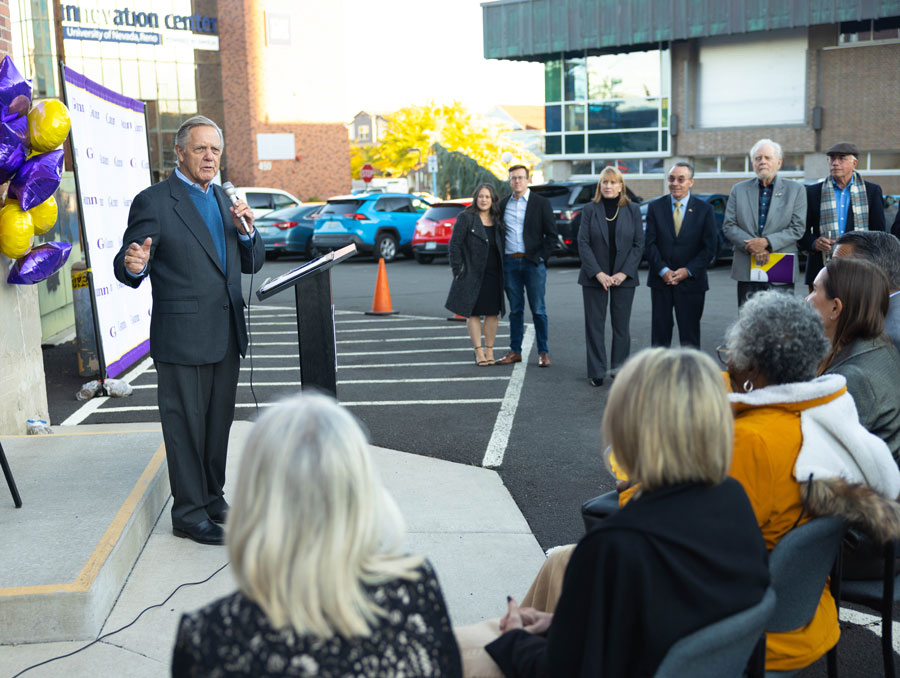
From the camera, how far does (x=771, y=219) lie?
750 cm

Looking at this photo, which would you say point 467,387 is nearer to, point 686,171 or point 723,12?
point 686,171

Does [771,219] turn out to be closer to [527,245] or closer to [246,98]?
[527,245]

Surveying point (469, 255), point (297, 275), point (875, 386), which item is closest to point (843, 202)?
point (469, 255)

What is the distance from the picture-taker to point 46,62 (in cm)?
4562

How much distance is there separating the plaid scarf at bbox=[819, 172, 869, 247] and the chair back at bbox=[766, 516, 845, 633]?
537 cm

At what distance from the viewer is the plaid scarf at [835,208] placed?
7316 mm

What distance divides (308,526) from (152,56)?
174ft

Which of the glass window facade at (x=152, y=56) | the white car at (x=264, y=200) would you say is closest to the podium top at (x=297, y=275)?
the white car at (x=264, y=200)

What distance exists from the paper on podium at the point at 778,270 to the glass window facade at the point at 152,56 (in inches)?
1683

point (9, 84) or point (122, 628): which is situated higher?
point (9, 84)

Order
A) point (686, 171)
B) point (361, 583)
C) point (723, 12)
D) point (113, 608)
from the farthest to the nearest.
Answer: point (723, 12), point (686, 171), point (113, 608), point (361, 583)

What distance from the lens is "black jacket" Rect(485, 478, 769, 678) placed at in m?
1.96

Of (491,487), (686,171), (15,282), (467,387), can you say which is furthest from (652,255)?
(15,282)

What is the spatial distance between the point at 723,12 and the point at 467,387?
1021 inches
